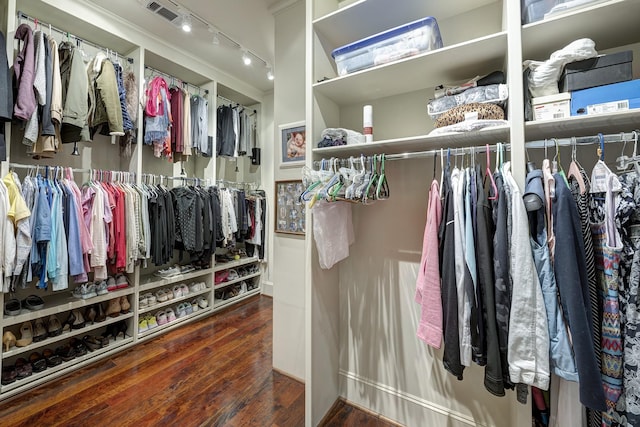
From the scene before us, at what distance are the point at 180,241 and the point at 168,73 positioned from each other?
1957mm

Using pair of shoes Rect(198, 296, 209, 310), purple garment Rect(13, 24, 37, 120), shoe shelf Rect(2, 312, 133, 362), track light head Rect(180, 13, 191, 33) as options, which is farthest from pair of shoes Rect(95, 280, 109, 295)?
track light head Rect(180, 13, 191, 33)

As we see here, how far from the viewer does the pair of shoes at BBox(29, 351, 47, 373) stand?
6.62 feet

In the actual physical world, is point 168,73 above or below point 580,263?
above

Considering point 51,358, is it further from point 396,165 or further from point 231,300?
point 396,165

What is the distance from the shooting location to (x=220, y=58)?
121 inches

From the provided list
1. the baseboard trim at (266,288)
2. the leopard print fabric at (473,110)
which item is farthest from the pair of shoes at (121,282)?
the leopard print fabric at (473,110)

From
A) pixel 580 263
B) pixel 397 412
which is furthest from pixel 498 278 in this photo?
pixel 397 412

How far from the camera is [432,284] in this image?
113 centimetres

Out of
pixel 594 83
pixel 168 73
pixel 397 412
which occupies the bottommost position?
pixel 397 412

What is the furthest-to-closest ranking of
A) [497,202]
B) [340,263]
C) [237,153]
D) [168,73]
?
1. [237,153]
2. [168,73]
3. [340,263]
4. [497,202]

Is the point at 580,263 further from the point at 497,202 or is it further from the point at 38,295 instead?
the point at 38,295

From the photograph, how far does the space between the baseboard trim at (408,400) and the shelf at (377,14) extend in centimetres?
216

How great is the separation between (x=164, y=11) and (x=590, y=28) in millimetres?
2869

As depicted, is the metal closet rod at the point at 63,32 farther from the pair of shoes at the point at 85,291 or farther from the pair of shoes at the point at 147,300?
the pair of shoes at the point at 147,300
